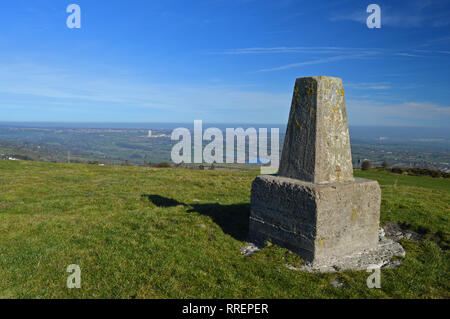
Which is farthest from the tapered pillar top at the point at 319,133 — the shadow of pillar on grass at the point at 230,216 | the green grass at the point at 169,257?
the shadow of pillar on grass at the point at 230,216

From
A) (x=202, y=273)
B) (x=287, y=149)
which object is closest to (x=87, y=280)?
(x=202, y=273)

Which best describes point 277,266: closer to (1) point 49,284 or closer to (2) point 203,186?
(1) point 49,284

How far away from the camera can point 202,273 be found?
5336mm

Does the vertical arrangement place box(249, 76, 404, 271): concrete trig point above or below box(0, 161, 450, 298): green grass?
above

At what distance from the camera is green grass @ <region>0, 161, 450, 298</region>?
190 inches

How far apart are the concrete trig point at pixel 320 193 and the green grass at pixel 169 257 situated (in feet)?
1.85

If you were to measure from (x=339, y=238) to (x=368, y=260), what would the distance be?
0.80 metres

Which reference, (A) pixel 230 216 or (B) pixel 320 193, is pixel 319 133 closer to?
(B) pixel 320 193

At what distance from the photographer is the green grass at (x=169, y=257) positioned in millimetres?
4828

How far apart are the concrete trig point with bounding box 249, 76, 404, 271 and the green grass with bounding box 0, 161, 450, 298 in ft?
1.85

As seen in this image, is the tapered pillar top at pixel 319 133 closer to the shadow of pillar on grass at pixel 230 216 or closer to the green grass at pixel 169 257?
the green grass at pixel 169 257

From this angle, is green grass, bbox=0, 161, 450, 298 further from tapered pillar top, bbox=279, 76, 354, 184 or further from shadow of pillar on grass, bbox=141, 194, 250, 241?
tapered pillar top, bbox=279, 76, 354, 184

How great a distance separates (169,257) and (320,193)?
329 cm

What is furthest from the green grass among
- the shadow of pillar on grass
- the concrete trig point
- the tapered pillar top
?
the tapered pillar top
